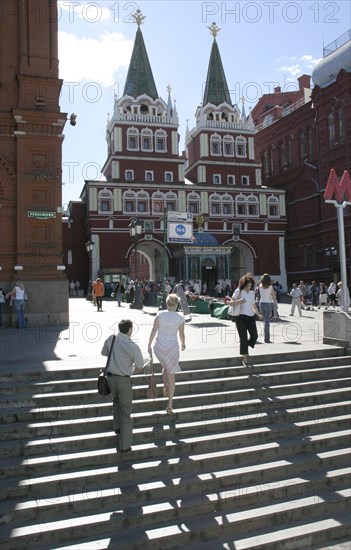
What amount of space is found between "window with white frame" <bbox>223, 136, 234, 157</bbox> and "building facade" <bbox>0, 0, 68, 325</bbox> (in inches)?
1487

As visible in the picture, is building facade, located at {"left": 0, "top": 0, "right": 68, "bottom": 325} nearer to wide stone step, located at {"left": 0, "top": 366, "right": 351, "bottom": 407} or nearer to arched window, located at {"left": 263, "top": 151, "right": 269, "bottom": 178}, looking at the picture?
wide stone step, located at {"left": 0, "top": 366, "right": 351, "bottom": 407}

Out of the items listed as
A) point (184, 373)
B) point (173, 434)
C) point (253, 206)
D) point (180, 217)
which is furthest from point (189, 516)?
point (253, 206)

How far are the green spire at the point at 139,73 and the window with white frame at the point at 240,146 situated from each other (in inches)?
404

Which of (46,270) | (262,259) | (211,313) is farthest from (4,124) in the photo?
(262,259)

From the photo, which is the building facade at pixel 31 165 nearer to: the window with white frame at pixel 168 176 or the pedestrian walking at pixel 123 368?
the pedestrian walking at pixel 123 368

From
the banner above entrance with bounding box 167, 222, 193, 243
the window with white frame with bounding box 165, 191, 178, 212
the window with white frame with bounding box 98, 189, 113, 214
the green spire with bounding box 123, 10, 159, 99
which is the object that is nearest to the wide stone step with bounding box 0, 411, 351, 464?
the banner above entrance with bounding box 167, 222, 193, 243

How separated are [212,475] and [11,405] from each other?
3.08m

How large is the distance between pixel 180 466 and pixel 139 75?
175 ft

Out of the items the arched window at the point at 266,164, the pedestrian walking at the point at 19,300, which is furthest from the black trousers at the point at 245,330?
the arched window at the point at 266,164

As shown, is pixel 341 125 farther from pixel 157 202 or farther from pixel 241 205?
pixel 157 202

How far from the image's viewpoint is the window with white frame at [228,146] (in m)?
53.6

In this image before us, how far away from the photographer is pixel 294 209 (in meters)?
53.0

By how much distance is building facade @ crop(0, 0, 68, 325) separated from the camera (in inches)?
655

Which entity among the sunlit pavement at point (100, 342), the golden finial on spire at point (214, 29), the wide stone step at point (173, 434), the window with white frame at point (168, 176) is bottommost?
the wide stone step at point (173, 434)
